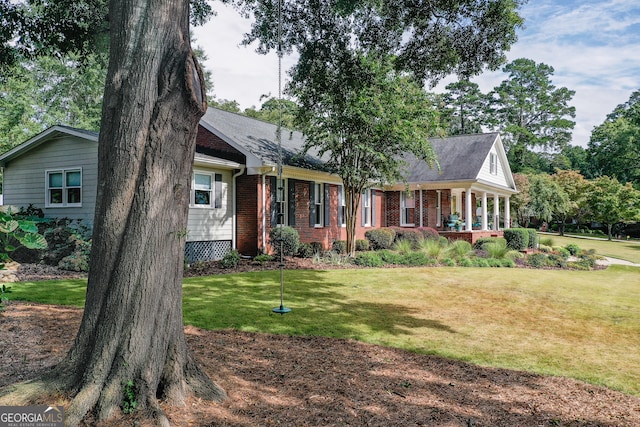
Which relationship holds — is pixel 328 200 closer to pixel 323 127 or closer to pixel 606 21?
pixel 323 127

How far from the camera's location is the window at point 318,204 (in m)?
18.1

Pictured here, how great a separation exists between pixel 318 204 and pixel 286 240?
160 inches

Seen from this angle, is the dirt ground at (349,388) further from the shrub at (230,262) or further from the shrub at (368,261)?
the shrub at (368,261)

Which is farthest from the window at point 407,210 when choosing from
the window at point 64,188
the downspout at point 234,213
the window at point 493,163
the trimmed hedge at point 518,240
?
the window at point 64,188

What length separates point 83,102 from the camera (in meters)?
35.8

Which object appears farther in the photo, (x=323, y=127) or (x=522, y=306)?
(x=323, y=127)

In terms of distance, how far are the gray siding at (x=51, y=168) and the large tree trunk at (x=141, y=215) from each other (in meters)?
11.1

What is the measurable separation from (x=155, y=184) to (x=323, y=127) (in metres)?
11.9

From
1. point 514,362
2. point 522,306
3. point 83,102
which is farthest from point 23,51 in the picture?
point 83,102

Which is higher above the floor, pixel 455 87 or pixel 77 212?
pixel 455 87

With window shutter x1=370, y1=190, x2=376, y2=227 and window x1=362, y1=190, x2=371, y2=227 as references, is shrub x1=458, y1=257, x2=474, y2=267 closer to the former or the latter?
window x1=362, y1=190, x2=371, y2=227

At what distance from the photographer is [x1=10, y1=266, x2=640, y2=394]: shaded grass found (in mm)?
5426

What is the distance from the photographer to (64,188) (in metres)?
14.3

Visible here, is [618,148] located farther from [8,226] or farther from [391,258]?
[8,226]
